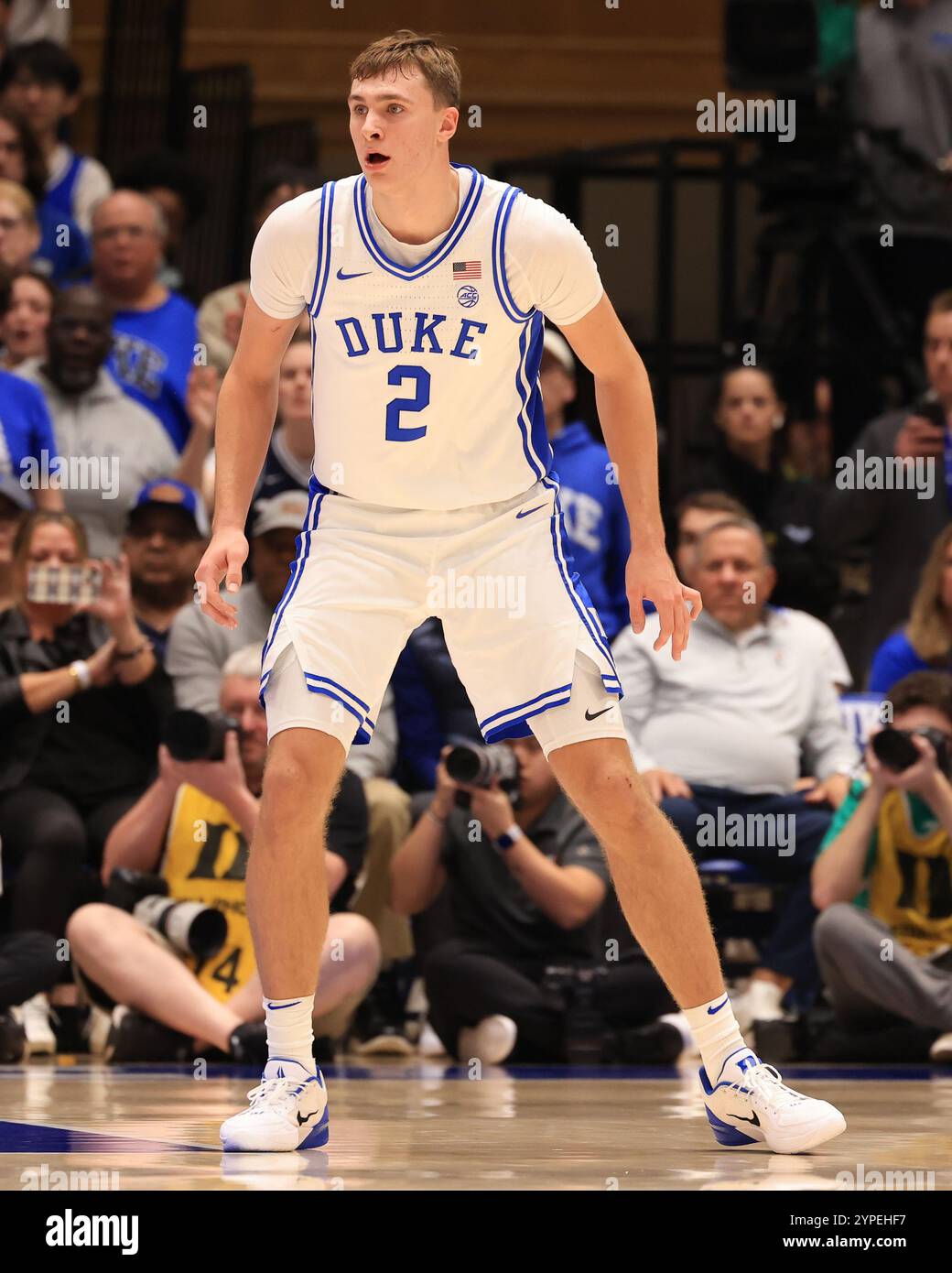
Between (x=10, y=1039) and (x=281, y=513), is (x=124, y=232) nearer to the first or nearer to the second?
(x=281, y=513)

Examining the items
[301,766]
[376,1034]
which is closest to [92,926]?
[376,1034]

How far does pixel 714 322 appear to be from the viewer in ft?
29.6

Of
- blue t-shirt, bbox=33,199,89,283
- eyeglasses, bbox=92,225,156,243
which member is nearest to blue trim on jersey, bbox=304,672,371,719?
eyeglasses, bbox=92,225,156,243

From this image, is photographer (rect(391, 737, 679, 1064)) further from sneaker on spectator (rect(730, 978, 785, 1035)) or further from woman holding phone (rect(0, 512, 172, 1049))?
woman holding phone (rect(0, 512, 172, 1049))

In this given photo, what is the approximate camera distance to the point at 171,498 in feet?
21.5

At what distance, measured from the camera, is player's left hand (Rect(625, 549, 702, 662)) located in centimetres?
352

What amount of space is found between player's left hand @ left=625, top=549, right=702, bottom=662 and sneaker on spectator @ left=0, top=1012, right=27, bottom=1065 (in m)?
2.64

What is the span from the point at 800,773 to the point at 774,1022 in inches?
49.6

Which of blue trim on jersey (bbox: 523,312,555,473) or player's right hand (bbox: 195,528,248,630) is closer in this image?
player's right hand (bbox: 195,528,248,630)

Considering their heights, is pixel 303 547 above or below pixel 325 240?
below

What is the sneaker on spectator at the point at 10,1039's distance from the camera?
5449mm

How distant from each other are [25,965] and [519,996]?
1.36 m

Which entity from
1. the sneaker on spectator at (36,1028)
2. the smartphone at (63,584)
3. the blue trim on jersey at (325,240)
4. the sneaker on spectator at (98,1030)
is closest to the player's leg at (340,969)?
the sneaker on spectator at (98,1030)
